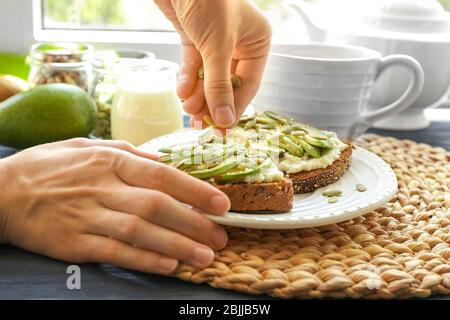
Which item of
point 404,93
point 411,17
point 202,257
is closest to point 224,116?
point 202,257

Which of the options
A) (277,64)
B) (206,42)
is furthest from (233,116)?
(277,64)

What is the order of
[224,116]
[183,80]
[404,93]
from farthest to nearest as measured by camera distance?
[404,93] < [183,80] < [224,116]

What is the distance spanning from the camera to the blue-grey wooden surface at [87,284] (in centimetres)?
77

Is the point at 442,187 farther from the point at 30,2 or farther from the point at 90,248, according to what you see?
the point at 30,2

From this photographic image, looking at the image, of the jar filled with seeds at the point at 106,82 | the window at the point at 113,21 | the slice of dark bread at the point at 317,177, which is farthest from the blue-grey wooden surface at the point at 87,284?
the window at the point at 113,21

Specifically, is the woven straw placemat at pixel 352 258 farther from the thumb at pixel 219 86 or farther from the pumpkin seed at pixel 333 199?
the thumb at pixel 219 86

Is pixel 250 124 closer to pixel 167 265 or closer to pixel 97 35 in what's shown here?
pixel 167 265

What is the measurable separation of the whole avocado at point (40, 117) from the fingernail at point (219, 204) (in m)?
0.47

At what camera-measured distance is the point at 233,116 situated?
100 cm

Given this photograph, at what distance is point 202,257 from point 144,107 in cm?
49

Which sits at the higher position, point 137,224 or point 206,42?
point 206,42

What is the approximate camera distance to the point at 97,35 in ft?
5.47
